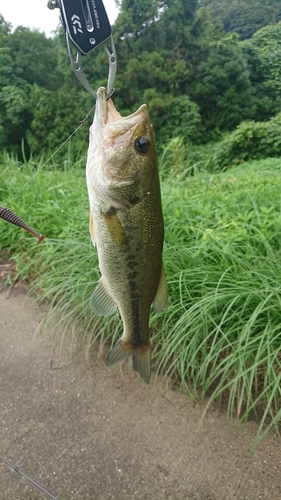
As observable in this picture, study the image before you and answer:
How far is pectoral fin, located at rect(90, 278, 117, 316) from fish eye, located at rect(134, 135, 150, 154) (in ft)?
1.60

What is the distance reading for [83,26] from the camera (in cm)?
108

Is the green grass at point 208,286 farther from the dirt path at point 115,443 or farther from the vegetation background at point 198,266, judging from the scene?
the dirt path at point 115,443

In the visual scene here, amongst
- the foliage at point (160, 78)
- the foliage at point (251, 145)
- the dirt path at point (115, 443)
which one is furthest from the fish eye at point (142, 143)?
the foliage at point (160, 78)

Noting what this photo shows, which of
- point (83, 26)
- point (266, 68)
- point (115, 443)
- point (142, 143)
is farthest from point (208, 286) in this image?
point (266, 68)

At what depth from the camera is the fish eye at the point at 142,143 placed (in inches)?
42.9

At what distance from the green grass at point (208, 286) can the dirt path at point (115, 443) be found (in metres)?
0.15

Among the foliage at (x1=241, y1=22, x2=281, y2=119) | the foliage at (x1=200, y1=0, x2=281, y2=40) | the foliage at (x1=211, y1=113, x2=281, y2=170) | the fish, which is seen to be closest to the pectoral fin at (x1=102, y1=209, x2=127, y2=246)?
the fish

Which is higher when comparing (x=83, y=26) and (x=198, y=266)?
(x=83, y=26)

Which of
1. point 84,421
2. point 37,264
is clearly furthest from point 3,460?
point 37,264

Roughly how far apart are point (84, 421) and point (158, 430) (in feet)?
1.42

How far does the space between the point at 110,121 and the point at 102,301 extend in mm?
610

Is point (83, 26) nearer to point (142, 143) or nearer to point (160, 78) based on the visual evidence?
point (142, 143)

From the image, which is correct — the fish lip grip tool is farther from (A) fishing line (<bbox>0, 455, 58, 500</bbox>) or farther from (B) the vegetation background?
(A) fishing line (<bbox>0, 455, 58, 500</bbox>)

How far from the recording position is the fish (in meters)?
1.10
